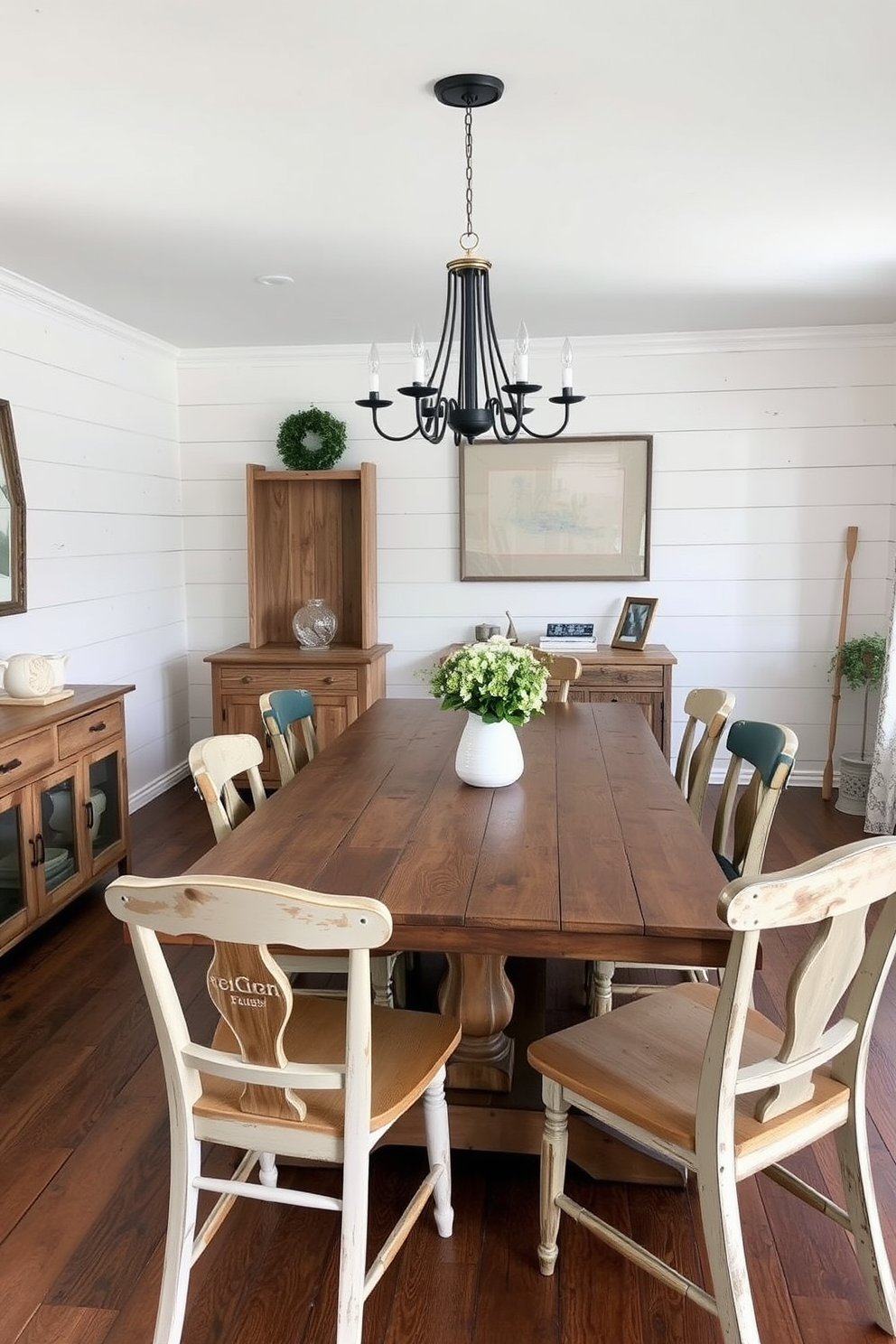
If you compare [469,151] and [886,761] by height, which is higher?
[469,151]

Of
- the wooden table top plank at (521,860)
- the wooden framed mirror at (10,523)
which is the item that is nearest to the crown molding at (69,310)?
the wooden framed mirror at (10,523)

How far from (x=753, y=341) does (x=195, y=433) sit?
3095 millimetres

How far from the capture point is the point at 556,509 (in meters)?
5.27

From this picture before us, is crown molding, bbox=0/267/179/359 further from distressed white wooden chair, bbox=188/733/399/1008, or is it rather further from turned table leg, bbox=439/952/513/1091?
turned table leg, bbox=439/952/513/1091

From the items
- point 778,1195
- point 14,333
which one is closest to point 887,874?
point 778,1195

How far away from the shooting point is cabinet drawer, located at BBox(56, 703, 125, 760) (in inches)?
134

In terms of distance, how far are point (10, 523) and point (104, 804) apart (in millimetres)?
1163

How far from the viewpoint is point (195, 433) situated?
5445mm

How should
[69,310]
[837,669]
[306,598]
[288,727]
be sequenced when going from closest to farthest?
[288,727], [69,310], [837,669], [306,598]

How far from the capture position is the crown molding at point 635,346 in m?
4.95

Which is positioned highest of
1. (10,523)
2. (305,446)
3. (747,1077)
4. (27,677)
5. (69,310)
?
(69,310)

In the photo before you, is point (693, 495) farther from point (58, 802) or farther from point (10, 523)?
point (58, 802)

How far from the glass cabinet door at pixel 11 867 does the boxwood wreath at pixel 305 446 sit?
8.70ft

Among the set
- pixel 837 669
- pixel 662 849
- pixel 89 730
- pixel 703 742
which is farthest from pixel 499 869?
pixel 837 669
